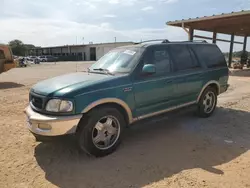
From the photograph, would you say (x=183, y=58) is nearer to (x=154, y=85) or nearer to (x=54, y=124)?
(x=154, y=85)

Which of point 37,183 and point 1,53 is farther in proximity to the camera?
point 1,53

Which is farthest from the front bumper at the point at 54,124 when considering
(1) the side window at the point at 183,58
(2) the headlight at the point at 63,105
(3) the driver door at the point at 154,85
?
(1) the side window at the point at 183,58

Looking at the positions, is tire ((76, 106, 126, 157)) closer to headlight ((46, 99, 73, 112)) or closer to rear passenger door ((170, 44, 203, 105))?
headlight ((46, 99, 73, 112))

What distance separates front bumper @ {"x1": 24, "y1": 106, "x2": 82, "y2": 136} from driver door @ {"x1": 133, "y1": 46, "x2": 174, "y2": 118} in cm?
126

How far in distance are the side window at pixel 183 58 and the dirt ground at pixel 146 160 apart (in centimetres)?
132

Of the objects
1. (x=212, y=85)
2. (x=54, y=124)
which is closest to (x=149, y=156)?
(x=54, y=124)

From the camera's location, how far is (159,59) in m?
4.82

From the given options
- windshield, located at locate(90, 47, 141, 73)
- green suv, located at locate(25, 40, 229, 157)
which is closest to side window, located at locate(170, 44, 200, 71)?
green suv, located at locate(25, 40, 229, 157)

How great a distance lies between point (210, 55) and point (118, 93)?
10.5 feet

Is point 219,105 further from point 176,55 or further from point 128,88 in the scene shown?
point 128,88

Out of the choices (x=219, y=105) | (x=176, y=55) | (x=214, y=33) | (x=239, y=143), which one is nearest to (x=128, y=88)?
(x=176, y=55)

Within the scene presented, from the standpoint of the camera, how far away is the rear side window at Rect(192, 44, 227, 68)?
5.79 meters

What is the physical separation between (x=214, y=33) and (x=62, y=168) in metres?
19.6

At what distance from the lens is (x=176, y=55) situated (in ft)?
16.9
